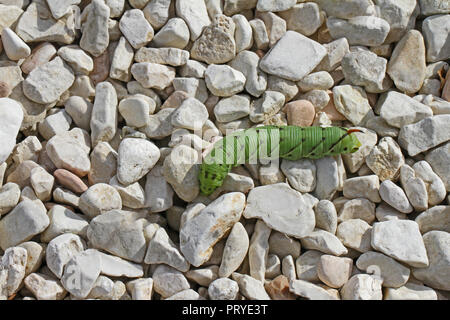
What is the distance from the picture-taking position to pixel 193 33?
244 centimetres

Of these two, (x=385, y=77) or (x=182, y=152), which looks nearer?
(x=182, y=152)

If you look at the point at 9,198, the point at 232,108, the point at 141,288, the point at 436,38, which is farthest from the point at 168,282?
the point at 436,38

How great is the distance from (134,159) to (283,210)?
654 millimetres

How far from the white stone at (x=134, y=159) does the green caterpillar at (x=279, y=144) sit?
232 mm

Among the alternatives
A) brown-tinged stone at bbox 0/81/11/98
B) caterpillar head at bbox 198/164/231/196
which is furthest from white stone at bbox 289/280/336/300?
brown-tinged stone at bbox 0/81/11/98

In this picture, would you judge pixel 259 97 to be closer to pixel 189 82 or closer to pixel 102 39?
pixel 189 82

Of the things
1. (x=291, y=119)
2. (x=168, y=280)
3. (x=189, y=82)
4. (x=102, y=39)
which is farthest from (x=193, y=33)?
(x=168, y=280)

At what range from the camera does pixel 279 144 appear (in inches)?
87.5

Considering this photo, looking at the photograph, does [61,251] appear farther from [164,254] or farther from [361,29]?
[361,29]

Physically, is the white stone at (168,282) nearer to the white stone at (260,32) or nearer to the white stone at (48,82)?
the white stone at (48,82)

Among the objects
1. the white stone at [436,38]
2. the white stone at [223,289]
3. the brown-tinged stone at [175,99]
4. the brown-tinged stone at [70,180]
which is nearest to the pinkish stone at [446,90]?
the white stone at [436,38]

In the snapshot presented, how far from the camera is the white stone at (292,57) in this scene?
2.40m

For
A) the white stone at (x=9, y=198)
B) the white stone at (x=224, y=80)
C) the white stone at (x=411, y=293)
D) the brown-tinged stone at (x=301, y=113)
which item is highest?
the white stone at (x=224, y=80)

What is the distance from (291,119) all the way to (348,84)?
0.34 metres
